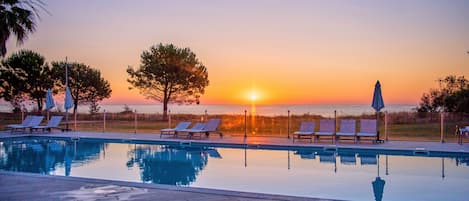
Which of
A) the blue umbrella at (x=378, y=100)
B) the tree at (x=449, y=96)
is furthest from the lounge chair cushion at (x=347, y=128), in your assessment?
the tree at (x=449, y=96)

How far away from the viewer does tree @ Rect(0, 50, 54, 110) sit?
2809cm

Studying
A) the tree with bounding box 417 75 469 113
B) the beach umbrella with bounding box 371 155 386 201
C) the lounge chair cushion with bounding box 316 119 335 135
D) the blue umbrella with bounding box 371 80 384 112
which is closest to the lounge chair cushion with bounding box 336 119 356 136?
the lounge chair cushion with bounding box 316 119 335 135

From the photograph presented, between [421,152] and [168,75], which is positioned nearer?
[421,152]

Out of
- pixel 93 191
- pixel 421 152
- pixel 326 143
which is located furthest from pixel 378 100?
pixel 93 191

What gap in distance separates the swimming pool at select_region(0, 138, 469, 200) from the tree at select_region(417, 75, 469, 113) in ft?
27.6

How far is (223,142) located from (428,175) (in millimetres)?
5815

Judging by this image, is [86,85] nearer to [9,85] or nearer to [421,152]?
[9,85]

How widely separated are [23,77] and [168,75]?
367 inches

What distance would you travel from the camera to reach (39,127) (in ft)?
52.0

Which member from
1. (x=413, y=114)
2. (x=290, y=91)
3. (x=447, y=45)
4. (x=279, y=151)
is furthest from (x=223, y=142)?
(x=290, y=91)

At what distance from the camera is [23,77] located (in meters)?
28.4

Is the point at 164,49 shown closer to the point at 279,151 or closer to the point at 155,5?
the point at 155,5

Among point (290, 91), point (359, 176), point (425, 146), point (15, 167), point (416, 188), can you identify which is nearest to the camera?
point (416, 188)

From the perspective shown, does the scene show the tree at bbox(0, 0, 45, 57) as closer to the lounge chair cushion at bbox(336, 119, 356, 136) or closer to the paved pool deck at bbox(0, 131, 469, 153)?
the paved pool deck at bbox(0, 131, 469, 153)
